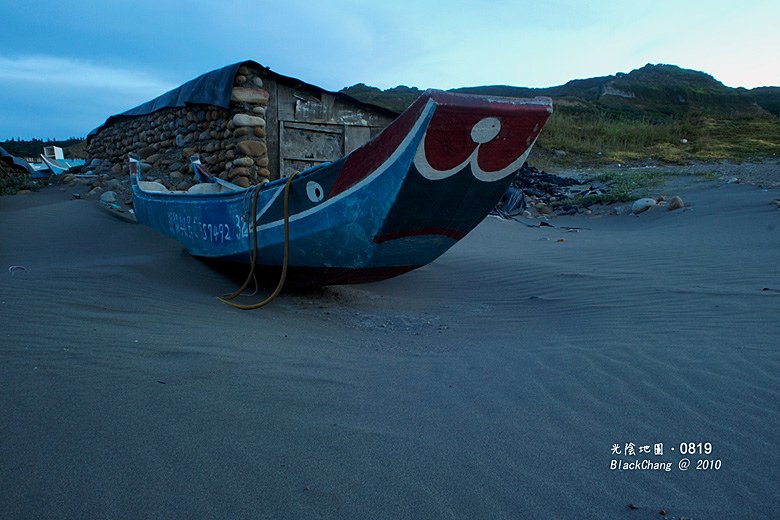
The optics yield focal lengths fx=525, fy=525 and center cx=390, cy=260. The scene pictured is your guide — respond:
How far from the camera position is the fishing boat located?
3246 millimetres

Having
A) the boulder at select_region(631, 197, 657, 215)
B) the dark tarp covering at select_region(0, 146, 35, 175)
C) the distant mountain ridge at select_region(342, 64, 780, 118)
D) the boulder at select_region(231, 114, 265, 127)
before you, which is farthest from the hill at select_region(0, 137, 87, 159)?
the boulder at select_region(631, 197, 657, 215)

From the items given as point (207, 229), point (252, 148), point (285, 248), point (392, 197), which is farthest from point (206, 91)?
point (392, 197)

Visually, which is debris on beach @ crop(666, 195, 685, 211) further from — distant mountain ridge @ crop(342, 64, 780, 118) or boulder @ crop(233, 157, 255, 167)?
distant mountain ridge @ crop(342, 64, 780, 118)

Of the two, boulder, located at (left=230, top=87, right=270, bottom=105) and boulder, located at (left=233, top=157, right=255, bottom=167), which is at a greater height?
boulder, located at (left=230, top=87, right=270, bottom=105)

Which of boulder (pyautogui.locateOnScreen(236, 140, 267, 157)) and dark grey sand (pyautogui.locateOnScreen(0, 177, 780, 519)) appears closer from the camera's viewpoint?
dark grey sand (pyautogui.locateOnScreen(0, 177, 780, 519))

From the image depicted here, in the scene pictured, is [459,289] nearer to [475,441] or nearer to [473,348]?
[473,348]

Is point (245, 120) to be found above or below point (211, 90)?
below

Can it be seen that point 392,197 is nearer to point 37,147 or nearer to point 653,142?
point 653,142

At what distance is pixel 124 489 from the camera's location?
1509 millimetres

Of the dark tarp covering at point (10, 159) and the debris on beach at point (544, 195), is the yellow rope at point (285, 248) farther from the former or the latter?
the dark tarp covering at point (10, 159)

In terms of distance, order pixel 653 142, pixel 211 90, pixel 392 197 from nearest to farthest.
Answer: pixel 392 197, pixel 211 90, pixel 653 142

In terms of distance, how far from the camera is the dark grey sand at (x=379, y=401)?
1569mm

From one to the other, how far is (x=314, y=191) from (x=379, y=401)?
2.05m

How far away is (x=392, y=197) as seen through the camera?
3.44m
